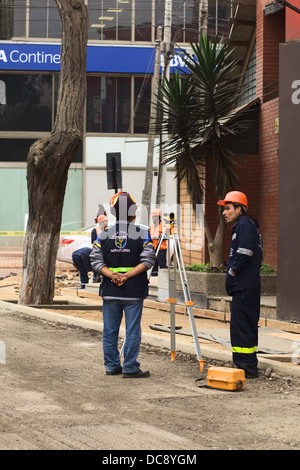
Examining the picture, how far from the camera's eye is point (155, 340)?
11461 mm

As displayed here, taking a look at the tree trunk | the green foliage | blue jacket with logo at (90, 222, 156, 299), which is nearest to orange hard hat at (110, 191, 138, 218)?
blue jacket with logo at (90, 222, 156, 299)

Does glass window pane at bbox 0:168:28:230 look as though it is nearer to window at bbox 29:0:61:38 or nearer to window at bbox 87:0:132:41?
window at bbox 29:0:61:38

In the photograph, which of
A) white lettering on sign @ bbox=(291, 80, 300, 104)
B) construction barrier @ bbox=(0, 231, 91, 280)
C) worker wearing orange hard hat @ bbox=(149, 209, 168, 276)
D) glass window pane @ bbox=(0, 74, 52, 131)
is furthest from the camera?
glass window pane @ bbox=(0, 74, 52, 131)

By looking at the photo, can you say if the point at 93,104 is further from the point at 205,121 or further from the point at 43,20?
the point at 205,121

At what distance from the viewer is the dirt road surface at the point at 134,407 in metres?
6.21

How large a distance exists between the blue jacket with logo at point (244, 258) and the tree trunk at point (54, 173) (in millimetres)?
6675

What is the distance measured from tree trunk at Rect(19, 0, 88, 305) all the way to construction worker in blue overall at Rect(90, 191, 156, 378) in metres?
6.45

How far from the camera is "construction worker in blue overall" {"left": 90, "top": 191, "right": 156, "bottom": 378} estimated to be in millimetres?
9156

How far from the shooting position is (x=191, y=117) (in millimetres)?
16281

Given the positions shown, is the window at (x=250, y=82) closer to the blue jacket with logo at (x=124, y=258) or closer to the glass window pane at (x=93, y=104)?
the blue jacket with logo at (x=124, y=258)

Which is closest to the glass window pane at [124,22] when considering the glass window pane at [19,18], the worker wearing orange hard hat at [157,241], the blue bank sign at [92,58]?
the blue bank sign at [92,58]

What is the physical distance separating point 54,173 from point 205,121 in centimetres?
300
